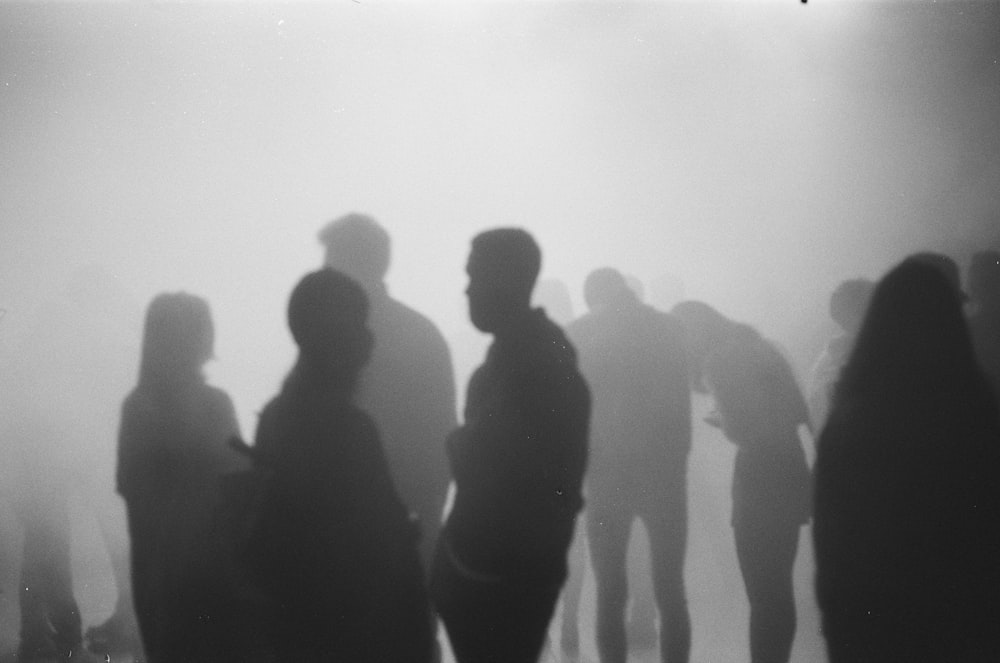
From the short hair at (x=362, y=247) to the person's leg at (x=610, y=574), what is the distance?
2.94 ft

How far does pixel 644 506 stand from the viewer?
1.69m

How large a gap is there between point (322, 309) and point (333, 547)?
1.35 feet

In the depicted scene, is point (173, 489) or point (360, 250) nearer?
point (173, 489)

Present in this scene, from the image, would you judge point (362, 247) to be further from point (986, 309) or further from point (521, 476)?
point (986, 309)

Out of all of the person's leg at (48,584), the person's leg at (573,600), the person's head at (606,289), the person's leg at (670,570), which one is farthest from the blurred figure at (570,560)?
the person's leg at (48,584)

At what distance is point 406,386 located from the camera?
1.57m

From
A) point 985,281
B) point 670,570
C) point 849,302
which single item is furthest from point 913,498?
point 985,281

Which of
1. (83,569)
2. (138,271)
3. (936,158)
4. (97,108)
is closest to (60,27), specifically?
(97,108)

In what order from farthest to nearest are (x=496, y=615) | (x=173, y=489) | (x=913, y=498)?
(x=173, y=489) → (x=913, y=498) → (x=496, y=615)

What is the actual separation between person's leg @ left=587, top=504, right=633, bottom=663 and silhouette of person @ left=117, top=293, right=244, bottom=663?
0.96 meters

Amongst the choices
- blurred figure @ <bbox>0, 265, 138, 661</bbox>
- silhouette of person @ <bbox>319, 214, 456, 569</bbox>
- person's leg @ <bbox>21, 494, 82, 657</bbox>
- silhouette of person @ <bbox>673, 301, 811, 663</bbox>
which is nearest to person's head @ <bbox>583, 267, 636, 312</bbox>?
silhouette of person @ <bbox>673, 301, 811, 663</bbox>

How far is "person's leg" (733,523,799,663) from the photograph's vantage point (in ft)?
4.97

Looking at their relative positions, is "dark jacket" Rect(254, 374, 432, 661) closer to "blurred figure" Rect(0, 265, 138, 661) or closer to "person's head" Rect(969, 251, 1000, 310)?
"blurred figure" Rect(0, 265, 138, 661)

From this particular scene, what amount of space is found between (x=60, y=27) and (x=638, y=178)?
1.99 m
